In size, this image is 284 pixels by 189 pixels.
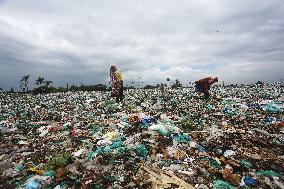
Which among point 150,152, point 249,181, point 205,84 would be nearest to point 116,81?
point 205,84

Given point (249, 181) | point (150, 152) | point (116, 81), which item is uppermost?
point (116, 81)

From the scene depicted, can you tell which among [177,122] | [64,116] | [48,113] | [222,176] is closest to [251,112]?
[177,122]

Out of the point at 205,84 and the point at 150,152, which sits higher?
the point at 205,84

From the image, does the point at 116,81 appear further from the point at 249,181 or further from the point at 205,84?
the point at 249,181

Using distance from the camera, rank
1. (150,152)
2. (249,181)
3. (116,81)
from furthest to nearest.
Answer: (116,81)
(150,152)
(249,181)

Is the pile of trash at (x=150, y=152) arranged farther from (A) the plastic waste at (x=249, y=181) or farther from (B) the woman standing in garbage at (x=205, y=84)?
(B) the woman standing in garbage at (x=205, y=84)

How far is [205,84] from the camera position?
12.6 metres

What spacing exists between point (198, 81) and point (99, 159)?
25.4 ft

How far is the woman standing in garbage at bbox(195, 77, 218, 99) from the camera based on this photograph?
491 inches

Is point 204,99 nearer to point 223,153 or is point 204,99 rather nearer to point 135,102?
point 135,102

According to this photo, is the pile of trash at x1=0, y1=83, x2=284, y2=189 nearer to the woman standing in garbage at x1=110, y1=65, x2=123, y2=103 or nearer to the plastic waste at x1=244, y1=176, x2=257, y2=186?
the plastic waste at x1=244, y1=176, x2=257, y2=186

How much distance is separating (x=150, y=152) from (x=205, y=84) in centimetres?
735

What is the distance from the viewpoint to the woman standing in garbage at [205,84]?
12.5 metres

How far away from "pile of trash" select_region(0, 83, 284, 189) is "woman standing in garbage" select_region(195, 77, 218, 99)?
9.98ft
